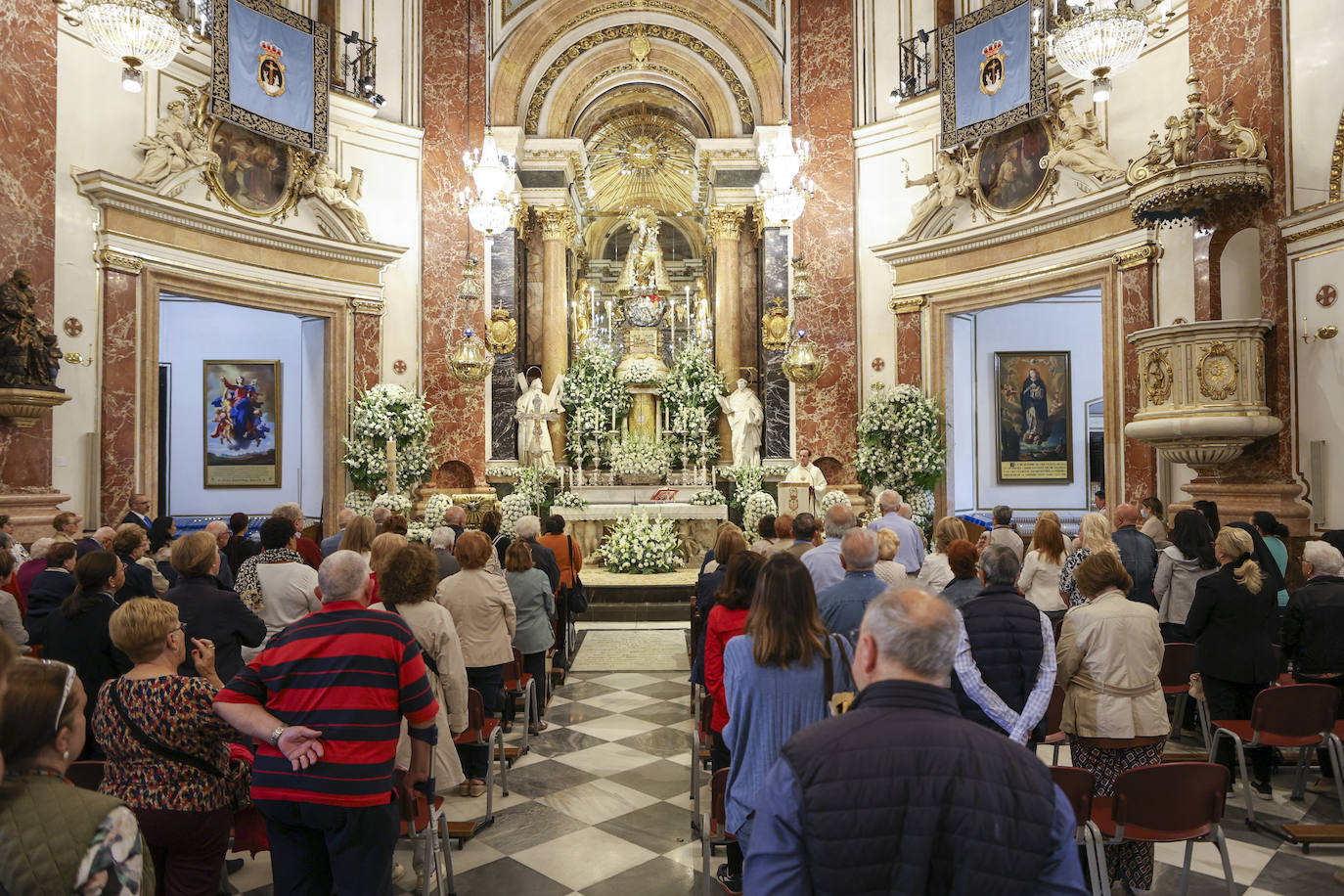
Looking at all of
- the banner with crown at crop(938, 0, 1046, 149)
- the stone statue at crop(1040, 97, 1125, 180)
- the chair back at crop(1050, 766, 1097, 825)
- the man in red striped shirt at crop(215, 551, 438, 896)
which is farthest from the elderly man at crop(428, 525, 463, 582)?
the banner with crown at crop(938, 0, 1046, 149)

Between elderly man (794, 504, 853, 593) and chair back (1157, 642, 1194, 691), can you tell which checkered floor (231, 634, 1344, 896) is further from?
elderly man (794, 504, 853, 593)

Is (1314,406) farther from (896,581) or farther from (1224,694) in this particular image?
(896,581)

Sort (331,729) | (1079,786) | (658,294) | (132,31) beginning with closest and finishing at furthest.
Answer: (331,729), (1079,786), (132,31), (658,294)

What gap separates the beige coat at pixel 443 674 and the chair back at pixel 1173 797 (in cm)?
278

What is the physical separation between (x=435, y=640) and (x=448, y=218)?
13.0 meters

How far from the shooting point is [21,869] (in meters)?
1.73

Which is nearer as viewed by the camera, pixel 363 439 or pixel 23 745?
pixel 23 745

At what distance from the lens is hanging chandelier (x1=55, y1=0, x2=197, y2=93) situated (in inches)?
294

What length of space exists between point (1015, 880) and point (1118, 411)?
11.4m

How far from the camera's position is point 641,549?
12.7 m

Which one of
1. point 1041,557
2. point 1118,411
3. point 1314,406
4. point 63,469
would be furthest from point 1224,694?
point 63,469

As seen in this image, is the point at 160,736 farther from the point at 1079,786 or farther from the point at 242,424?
the point at 242,424

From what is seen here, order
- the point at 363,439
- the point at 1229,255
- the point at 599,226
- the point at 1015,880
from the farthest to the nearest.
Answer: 1. the point at 599,226
2. the point at 363,439
3. the point at 1229,255
4. the point at 1015,880

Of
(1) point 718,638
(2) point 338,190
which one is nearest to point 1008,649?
(1) point 718,638
